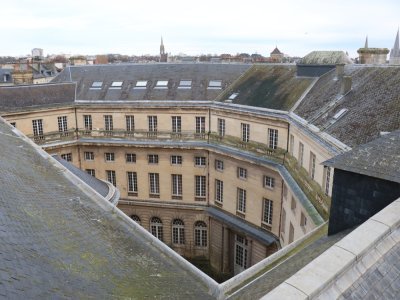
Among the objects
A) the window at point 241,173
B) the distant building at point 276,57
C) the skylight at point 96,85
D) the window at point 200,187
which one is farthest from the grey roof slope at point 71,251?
the distant building at point 276,57

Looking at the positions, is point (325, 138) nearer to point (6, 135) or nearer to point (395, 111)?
point (395, 111)

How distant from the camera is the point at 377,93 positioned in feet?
68.9

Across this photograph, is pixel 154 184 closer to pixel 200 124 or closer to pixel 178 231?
pixel 178 231

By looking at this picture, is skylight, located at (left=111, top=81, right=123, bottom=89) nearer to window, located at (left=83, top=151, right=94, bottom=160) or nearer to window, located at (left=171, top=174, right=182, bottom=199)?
window, located at (left=83, top=151, right=94, bottom=160)

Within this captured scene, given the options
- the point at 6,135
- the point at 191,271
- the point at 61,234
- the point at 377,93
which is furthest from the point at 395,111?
the point at 6,135

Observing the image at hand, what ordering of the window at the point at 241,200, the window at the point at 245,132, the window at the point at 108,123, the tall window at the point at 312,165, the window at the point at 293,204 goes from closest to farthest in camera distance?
1. the tall window at the point at 312,165
2. the window at the point at 293,204
3. the window at the point at 245,132
4. the window at the point at 241,200
5. the window at the point at 108,123

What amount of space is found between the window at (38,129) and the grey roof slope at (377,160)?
30261 mm

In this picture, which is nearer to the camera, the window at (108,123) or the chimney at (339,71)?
the chimney at (339,71)

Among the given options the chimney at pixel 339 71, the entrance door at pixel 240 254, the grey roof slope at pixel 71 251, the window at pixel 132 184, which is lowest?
the entrance door at pixel 240 254

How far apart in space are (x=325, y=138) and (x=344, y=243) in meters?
12.2

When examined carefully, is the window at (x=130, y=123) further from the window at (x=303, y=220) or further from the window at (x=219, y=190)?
the window at (x=303, y=220)

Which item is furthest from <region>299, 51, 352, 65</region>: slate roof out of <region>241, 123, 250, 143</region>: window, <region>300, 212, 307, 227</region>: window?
<region>300, 212, 307, 227</region>: window

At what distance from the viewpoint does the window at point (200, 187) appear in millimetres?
36906

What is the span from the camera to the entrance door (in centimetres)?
3431
